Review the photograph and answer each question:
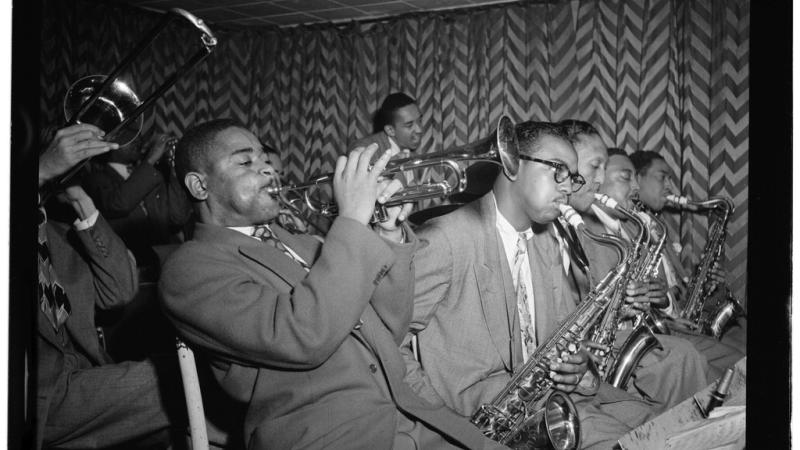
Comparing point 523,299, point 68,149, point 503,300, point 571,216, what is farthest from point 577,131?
point 68,149

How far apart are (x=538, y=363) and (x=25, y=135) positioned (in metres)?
2.00

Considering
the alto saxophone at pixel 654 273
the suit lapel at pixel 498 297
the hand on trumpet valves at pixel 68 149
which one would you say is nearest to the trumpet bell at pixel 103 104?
the hand on trumpet valves at pixel 68 149

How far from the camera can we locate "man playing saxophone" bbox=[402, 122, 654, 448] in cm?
255

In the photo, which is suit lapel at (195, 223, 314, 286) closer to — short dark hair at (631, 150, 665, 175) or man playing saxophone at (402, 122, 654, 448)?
man playing saxophone at (402, 122, 654, 448)

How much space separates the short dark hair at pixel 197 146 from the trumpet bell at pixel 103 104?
445 millimetres

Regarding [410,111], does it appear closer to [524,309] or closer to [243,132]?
[524,309]

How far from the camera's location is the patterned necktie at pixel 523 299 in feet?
9.62

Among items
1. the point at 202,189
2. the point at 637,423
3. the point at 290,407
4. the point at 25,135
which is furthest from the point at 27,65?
the point at 637,423

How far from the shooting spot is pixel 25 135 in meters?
1.43

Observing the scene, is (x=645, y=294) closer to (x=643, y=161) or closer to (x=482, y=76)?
(x=643, y=161)

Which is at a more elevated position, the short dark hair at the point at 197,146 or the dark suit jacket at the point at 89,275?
the short dark hair at the point at 197,146

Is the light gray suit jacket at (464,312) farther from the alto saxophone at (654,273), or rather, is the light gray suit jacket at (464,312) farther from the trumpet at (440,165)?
the alto saxophone at (654,273)

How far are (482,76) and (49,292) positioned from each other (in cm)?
495

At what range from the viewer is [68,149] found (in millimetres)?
2189
